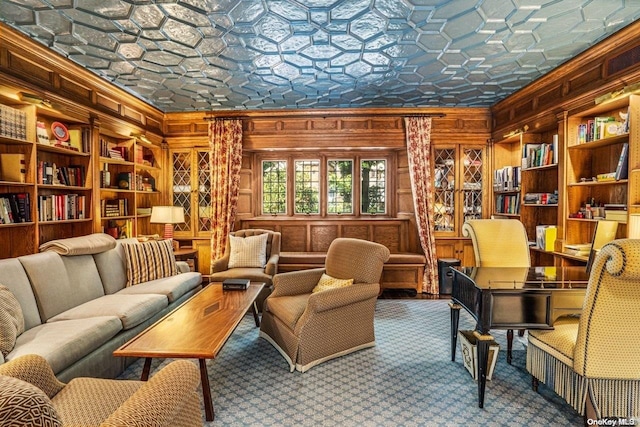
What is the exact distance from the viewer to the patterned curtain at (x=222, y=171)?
17.8 feet

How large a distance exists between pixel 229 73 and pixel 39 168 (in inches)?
85.8

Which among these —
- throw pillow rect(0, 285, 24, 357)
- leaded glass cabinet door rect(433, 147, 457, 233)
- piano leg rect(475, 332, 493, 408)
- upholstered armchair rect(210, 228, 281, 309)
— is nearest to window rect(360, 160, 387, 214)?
leaded glass cabinet door rect(433, 147, 457, 233)

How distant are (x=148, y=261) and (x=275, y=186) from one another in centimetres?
268

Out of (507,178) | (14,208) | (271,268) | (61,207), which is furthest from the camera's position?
(507,178)

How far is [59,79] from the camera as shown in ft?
11.7

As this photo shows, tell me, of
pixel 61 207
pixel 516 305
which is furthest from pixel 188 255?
pixel 516 305

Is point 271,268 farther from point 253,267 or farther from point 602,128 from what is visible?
point 602,128

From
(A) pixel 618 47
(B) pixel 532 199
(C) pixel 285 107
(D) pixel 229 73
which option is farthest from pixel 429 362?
(C) pixel 285 107

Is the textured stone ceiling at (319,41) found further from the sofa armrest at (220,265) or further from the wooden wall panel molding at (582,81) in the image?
the sofa armrest at (220,265)

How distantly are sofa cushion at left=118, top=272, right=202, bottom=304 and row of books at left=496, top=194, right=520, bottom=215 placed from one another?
4457 millimetres

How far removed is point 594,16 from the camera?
2709 mm

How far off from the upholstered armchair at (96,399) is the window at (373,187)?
4714 mm

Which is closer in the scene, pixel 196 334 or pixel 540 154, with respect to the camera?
pixel 196 334

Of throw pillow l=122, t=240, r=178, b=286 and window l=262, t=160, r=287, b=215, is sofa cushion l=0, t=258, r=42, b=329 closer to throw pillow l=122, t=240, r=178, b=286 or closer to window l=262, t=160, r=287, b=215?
throw pillow l=122, t=240, r=178, b=286
